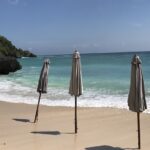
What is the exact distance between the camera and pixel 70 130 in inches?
463

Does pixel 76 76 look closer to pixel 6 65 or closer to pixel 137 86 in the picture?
pixel 137 86

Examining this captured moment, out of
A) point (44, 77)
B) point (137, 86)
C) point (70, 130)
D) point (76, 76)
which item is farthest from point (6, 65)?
point (137, 86)

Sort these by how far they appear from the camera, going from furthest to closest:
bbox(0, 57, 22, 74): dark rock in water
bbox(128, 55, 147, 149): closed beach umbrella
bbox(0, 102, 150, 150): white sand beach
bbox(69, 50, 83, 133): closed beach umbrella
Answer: bbox(0, 57, 22, 74): dark rock in water < bbox(69, 50, 83, 133): closed beach umbrella < bbox(0, 102, 150, 150): white sand beach < bbox(128, 55, 147, 149): closed beach umbrella

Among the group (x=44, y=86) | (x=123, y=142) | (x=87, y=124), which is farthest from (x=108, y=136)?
(x=44, y=86)

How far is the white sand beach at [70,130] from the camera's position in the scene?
1002cm

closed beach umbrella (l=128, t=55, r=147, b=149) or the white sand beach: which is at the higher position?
closed beach umbrella (l=128, t=55, r=147, b=149)

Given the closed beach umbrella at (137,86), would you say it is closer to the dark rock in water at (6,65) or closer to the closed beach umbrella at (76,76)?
the closed beach umbrella at (76,76)

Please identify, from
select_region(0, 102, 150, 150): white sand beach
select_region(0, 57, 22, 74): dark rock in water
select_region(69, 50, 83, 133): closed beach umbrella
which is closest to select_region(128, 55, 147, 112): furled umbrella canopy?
select_region(0, 102, 150, 150): white sand beach

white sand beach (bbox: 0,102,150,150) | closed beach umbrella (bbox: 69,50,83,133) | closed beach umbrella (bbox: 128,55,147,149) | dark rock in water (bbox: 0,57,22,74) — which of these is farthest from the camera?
dark rock in water (bbox: 0,57,22,74)

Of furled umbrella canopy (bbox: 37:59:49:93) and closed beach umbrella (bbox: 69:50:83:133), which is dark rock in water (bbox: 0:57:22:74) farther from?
closed beach umbrella (bbox: 69:50:83:133)

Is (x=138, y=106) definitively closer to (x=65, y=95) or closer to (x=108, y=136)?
(x=108, y=136)

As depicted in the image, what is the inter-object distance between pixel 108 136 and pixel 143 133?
115 cm

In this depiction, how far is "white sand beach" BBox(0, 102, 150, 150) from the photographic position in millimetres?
10016

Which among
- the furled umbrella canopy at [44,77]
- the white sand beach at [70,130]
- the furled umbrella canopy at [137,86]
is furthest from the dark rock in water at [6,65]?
the furled umbrella canopy at [137,86]
